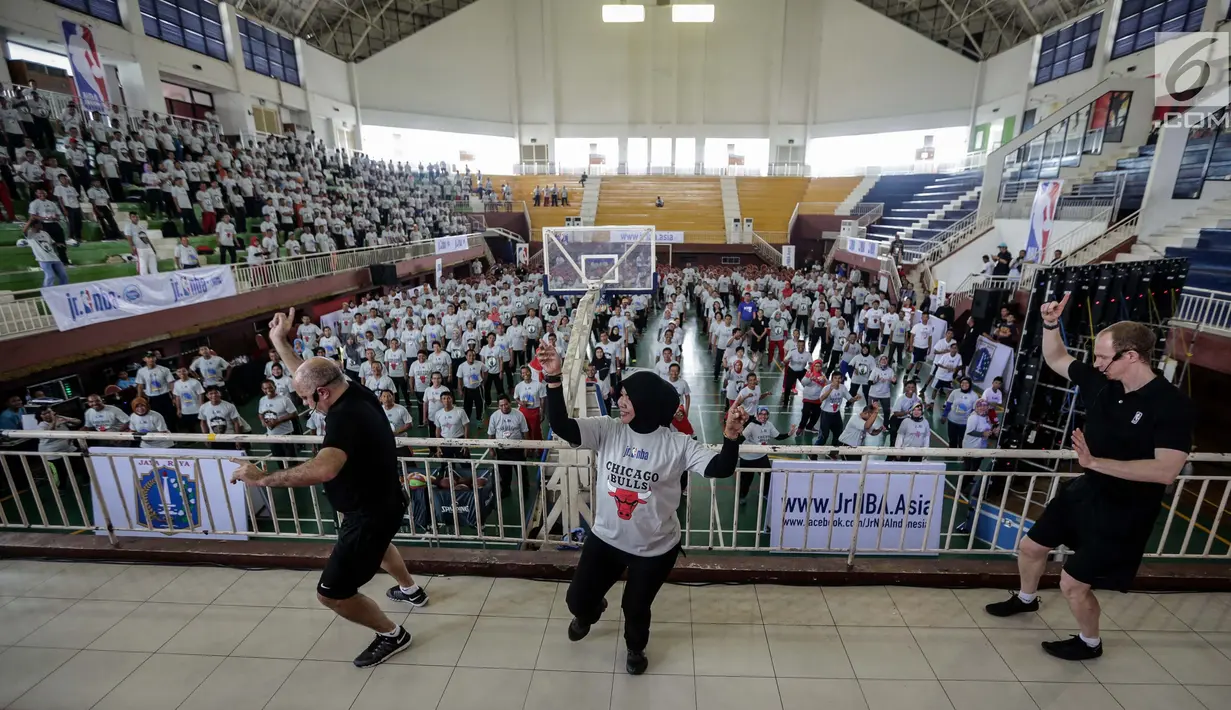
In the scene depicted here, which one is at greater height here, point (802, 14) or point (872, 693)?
point (802, 14)

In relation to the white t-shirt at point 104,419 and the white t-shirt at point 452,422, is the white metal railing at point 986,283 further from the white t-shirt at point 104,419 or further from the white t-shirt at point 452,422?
the white t-shirt at point 104,419

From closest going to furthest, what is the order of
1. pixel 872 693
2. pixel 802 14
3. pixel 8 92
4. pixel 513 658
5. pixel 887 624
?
pixel 872 693
pixel 513 658
pixel 887 624
pixel 8 92
pixel 802 14

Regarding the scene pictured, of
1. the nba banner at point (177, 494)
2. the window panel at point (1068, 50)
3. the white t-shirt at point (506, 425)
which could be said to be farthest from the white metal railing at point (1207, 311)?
the window panel at point (1068, 50)

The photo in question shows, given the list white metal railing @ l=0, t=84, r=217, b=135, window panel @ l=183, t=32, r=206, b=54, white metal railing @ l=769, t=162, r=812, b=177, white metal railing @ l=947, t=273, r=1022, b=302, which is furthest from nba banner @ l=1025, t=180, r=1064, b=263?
window panel @ l=183, t=32, r=206, b=54

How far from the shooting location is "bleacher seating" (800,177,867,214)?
32.6 meters

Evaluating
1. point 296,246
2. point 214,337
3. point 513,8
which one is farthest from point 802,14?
point 214,337

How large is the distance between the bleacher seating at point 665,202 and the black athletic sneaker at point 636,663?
31595mm

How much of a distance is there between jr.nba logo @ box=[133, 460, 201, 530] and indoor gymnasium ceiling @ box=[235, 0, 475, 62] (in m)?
28.9

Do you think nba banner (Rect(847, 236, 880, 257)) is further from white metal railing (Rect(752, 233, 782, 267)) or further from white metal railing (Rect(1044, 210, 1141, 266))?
white metal railing (Rect(1044, 210, 1141, 266))

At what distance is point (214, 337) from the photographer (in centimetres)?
1248

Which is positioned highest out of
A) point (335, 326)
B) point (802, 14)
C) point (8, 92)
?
point (802, 14)

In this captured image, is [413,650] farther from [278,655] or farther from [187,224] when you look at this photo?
[187,224]

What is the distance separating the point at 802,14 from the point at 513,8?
19.4 metres
